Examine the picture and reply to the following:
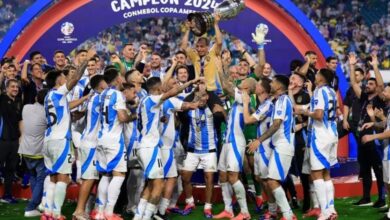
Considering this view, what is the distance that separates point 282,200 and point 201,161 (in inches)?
60.2

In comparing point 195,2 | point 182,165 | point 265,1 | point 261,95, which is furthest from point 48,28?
point 261,95

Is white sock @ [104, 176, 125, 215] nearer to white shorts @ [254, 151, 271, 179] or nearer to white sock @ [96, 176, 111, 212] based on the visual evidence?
white sock @ [96, 176, 111, 212]

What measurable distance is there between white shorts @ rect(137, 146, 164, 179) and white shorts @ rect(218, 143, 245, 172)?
0.99 m

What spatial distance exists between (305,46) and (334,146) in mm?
5230

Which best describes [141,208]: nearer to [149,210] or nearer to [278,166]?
[149,210]

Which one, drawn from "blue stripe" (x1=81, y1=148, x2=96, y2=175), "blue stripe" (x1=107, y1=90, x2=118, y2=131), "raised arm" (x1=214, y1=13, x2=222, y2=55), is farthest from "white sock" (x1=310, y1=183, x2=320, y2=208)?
"blue stripe" (x1=81, y1=148, x2=96, y2=175)

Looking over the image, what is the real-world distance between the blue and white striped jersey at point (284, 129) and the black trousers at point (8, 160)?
14.0 feet

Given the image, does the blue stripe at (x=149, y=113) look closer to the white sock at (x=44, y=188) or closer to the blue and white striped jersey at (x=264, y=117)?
the blue and white striped jersey at (x=264, y=117)

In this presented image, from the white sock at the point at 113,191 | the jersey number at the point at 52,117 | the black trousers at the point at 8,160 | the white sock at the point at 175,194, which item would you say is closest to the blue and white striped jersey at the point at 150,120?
the white sock at the point at 113,191

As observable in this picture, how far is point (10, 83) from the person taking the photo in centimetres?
1255

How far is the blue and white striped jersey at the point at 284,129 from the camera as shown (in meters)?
10.6

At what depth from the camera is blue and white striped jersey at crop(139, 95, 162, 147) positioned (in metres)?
10.7

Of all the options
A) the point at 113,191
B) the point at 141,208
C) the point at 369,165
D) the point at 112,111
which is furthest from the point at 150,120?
the point at 369,165

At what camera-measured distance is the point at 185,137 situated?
1255 cm
